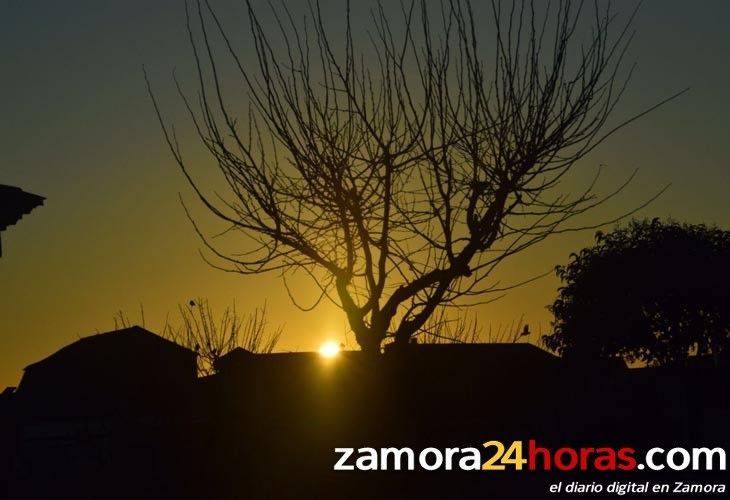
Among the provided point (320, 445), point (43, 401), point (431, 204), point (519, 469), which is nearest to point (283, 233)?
point (431, 204)

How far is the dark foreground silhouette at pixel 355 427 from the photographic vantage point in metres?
10.7

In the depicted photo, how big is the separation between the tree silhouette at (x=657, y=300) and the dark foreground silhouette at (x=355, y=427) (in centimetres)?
1754

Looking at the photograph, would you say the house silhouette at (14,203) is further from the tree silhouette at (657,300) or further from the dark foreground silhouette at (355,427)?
the tree silhouette at (657,300)

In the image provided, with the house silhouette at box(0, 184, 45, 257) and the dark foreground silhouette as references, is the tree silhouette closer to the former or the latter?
the dark foreground silhouette

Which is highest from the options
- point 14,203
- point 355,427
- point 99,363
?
point 99,363

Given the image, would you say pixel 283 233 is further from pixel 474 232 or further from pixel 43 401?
pixel 43 401

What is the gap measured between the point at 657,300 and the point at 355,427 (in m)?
26.1

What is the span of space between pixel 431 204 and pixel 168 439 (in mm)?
7877

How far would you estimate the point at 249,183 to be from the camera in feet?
30.1

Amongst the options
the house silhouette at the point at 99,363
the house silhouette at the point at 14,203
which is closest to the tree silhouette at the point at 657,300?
the house silhouette at the point at 99,363

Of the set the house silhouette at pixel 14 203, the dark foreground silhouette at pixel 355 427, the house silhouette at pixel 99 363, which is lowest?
the dark foreground silhouette at pixel 355 427

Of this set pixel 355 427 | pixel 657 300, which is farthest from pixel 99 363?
pixel 355 427

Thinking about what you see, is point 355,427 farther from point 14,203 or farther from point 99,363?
point 99,363

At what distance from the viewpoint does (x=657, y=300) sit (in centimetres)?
3519
